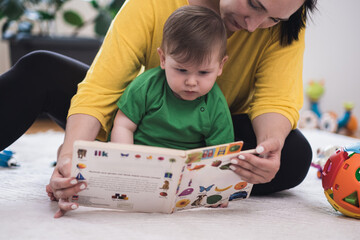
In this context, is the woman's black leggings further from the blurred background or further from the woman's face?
the blurred background

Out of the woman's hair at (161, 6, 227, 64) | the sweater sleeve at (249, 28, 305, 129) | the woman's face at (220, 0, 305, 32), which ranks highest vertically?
the woman's face at (220, 0, 305, 32)

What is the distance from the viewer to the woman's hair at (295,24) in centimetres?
116

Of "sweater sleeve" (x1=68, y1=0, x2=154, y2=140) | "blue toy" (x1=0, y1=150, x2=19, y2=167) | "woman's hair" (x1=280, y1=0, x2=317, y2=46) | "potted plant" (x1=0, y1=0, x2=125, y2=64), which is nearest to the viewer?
"sweater sleeve" (x1=68, y1=0, x2=154, y2=140)

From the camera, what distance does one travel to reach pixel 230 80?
127cm

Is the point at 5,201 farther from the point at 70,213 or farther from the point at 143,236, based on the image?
the point at 143,236

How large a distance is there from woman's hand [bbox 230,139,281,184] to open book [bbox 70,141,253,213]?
0.07 feet

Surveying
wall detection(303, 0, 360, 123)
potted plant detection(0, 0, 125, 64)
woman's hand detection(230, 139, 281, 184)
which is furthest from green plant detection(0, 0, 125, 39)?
woman's hand detection(230, 139, 281, 184)

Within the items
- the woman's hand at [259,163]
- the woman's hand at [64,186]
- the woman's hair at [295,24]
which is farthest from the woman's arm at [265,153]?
the woman's hand at [64,186]

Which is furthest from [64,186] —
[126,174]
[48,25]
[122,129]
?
[48,25]

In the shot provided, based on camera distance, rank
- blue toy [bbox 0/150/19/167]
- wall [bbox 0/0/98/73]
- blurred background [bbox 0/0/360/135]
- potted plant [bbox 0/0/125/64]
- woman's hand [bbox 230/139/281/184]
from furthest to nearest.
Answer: wall [bbox 0/0/98/73] → blurred background [bbox 0/0/360/135] → potted plant [bbox 0/0/125/64] → blue toy [bbox 0/150/19/167] → woman's hand [bbox 230/139/281/184]

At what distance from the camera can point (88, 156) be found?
83 centimetres

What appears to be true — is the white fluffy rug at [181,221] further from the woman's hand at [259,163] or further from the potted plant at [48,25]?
the potted plant at [48,25]

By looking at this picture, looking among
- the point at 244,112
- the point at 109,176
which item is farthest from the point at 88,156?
the point at 244,112

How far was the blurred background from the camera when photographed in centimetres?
330
